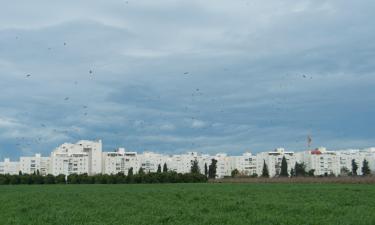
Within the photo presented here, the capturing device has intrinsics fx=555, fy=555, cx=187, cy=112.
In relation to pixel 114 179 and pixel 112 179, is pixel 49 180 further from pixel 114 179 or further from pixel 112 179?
pixel 114 179

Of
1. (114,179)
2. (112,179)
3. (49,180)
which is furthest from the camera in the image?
(49,180)

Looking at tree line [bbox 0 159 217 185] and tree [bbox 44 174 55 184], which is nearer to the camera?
tree line [bbox 0 159 217 185]

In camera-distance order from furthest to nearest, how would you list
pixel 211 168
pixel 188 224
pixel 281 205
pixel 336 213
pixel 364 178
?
pixel 211 168
pixel 364 178
pixel 281 205
pixel 336 213
pixel 188 224

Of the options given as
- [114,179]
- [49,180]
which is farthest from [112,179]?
[49,180]

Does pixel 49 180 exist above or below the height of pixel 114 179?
below

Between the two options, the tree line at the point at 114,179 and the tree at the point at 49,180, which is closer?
the tree line at the point at 114,179

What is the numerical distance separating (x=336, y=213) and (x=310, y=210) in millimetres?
1518

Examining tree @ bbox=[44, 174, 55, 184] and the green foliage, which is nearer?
the green foliage

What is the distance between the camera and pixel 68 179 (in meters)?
142

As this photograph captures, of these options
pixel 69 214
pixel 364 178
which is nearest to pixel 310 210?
pixel 69 214

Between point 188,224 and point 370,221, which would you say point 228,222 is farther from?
point 370,221

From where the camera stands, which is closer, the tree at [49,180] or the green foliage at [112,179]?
the green foliage at [112,179]

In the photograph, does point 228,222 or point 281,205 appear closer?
point 228,222

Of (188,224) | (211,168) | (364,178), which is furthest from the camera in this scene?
(211,168)
